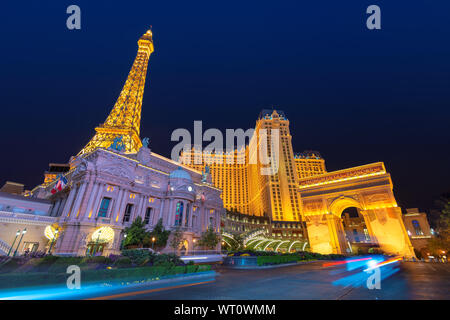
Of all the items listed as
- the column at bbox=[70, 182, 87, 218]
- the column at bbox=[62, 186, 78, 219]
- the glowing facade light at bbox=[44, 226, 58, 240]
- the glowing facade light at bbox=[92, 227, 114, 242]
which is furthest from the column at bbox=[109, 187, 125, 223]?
the glowing facade light at bbox=[44, 226, 58, 240]

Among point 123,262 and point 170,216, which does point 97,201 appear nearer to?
point 170,216

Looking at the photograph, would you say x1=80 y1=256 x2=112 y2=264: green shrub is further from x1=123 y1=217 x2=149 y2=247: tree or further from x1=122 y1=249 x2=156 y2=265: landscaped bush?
x1=123 y1=217 x2=149 y2=247: tree

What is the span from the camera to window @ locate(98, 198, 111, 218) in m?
34.2

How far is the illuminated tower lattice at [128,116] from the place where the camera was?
62.5 m

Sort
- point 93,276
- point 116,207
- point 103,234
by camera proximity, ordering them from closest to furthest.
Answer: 1. point 93,276
2. point 103,234
3. point 116,207

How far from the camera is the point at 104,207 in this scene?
1375 inches

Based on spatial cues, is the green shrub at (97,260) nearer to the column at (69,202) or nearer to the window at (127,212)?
the column at (69,202)

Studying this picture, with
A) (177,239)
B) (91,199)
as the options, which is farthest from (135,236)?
(91,199)

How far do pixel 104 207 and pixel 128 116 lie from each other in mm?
46154

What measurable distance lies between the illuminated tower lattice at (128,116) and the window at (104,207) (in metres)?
27.1

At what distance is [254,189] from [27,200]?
358 feet
